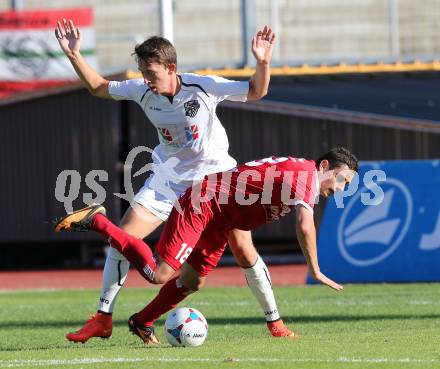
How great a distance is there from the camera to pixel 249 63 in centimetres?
2498

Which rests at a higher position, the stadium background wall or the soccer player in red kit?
the soccer player in red kit

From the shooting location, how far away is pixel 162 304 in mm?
10023

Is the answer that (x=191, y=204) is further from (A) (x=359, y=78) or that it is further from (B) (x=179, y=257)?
(A) (x=359, y=78)

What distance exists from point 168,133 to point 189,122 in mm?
209

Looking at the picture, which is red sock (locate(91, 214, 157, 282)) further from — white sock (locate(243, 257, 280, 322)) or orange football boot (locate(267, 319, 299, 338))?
orange football boot (locate(267, 319, 299, 338))

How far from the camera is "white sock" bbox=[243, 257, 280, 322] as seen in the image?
33.9 ft

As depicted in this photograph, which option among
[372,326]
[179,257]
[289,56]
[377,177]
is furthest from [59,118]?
[179,257]

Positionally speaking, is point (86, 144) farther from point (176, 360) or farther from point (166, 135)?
point (176, 360)

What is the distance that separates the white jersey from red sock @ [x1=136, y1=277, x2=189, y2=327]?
0.92m

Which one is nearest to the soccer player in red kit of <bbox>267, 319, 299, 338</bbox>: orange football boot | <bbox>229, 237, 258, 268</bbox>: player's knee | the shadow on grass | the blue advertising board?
<bbox>229, 237, 258, 268</bbox>: player's knee

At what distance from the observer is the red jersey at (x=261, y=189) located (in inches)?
377

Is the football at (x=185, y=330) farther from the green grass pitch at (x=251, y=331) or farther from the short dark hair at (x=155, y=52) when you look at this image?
the short dark hair at (x=155, y=52)

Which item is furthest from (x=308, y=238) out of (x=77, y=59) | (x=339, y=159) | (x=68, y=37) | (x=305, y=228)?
(x=68, y=37)

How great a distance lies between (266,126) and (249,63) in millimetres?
1813
